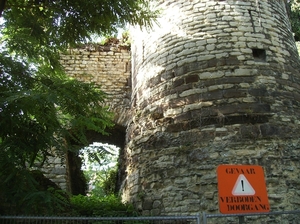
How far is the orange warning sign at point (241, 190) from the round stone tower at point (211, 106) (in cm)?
185

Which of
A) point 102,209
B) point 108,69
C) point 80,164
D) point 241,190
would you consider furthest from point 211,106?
point 108,69

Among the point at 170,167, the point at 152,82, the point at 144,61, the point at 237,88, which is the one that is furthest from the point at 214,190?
the point at 144,61

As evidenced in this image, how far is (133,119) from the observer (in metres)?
6.65

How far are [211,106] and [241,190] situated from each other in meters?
2.51

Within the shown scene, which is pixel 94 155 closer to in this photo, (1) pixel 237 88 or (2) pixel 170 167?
(2) pixel 170 167

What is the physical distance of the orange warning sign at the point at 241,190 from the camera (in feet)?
9.62

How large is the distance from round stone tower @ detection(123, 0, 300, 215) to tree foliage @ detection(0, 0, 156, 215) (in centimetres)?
126

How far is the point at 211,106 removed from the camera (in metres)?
5.38

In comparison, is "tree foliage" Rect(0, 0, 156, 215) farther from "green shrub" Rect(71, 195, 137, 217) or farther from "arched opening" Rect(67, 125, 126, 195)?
"arched opening" Rect(67, 125, 126, 195)

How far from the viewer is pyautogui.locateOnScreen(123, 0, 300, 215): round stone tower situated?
5.03 meters

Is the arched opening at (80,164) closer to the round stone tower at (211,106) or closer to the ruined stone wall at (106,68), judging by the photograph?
the ruined stone wall at (106,68)

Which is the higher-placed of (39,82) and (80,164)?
(39,82)

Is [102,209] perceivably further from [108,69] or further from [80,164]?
[108,69]

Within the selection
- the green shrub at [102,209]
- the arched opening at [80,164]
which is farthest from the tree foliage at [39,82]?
the arched opening at [80,164]
